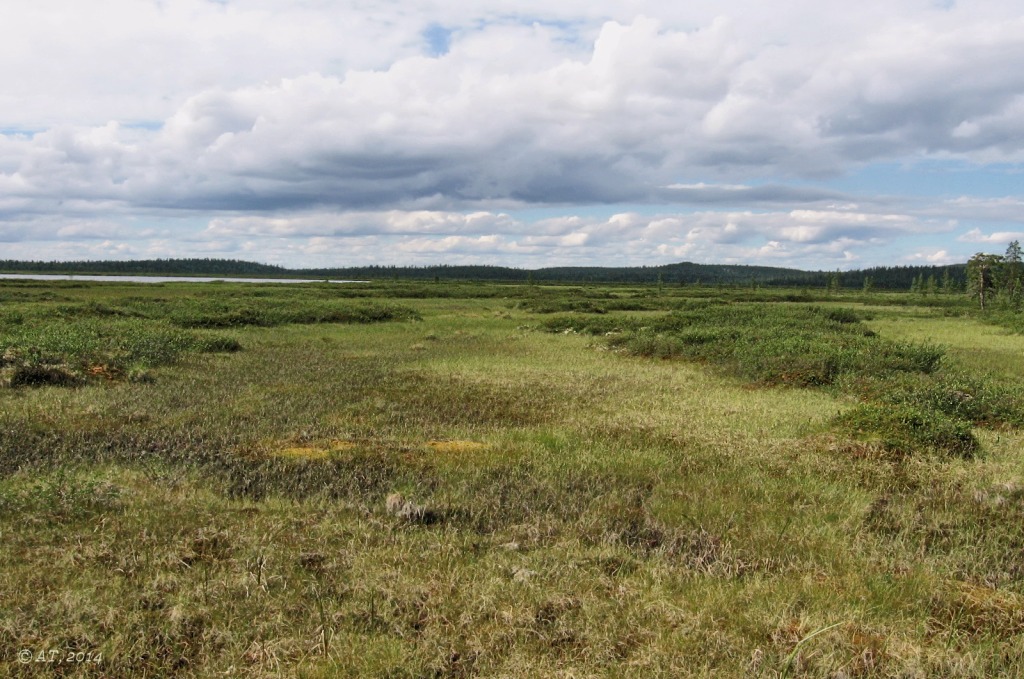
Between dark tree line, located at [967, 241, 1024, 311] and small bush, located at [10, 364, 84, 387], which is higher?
dark tree line, located at [967, 241, 1024, 311]

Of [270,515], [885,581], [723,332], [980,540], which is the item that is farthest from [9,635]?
[723,332]

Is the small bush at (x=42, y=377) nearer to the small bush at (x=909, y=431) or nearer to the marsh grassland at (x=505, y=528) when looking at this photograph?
the marsh grassland at (x=505, y=528)

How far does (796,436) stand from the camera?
11.2m

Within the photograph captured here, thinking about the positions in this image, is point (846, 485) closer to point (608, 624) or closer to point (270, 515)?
point (608, 624)

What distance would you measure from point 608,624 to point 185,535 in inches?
165

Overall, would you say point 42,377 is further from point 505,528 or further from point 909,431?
point 909,431

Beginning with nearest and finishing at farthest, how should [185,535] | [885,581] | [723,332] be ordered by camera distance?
[885,581] < [185,535] < [723,332]

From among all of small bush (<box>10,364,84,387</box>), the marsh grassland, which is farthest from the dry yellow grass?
small bush (<box>10,364,84,387</box>)

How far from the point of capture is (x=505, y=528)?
269 inches

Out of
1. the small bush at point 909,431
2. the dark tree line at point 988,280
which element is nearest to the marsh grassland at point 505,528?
the small bush at point 909,431

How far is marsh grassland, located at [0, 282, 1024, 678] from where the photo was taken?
15.3 ft

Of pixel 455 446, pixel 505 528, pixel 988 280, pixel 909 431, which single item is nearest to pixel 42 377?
pixel 455 446

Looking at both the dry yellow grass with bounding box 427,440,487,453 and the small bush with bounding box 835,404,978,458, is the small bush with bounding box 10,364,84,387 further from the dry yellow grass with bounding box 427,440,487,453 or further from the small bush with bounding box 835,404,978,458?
the small bush with bounding box 835,404,978,458

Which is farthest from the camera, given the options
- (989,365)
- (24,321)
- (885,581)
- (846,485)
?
(24,321)
